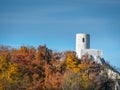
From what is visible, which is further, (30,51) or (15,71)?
(30,51)

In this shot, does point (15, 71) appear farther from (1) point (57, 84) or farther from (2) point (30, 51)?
(2) point (30, 51)

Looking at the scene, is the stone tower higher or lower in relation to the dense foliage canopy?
higher

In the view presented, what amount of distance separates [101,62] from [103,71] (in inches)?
245

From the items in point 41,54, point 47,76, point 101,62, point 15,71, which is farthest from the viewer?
point 101,62

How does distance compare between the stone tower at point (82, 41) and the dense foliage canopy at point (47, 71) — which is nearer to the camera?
the dense foliage canopy at point (47, 71)

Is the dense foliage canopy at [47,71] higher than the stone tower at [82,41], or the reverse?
the stone tower at [82,41]

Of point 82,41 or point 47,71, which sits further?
point 82,41

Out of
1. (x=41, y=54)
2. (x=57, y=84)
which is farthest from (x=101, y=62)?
(x=57, y=84)

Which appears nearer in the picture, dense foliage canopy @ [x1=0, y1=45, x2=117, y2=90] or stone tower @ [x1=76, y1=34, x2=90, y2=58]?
dense foliage canopy @ [x1=0, y1=45, x2=117, y2=90]

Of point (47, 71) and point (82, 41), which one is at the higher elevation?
point (82, 41)

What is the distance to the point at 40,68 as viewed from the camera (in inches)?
3381

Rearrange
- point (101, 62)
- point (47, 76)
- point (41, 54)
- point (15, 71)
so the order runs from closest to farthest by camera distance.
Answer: point (15, 71), point (47, 76), point (41, 54), point (101, 62)

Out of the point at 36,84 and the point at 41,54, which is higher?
the point at 41,54

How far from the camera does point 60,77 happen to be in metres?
82.3
